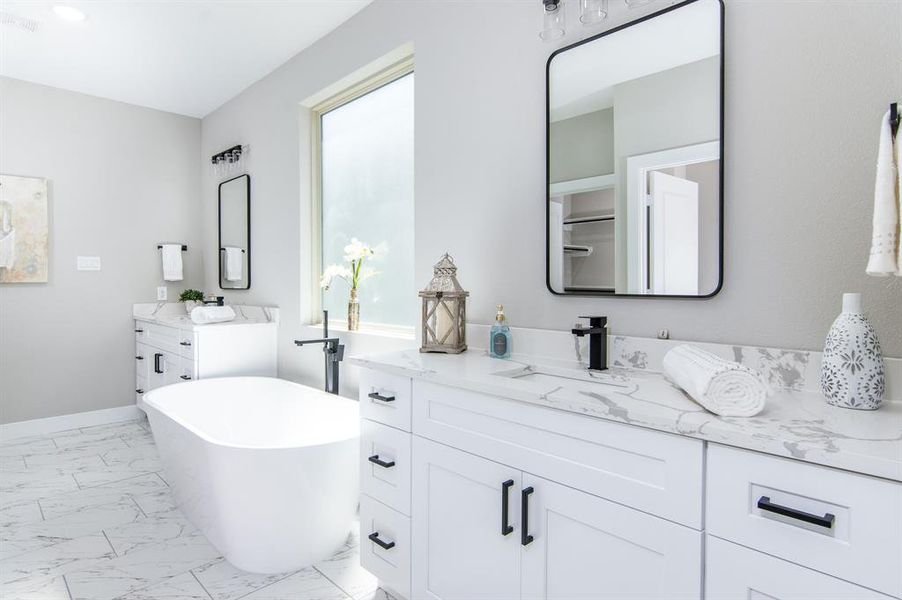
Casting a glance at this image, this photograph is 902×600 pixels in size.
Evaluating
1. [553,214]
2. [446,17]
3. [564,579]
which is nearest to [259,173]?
[446,17]

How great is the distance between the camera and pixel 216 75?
3.60 meters

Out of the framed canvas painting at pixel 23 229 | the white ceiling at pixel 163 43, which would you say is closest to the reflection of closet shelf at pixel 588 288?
the white ceiling at pixel 163 43

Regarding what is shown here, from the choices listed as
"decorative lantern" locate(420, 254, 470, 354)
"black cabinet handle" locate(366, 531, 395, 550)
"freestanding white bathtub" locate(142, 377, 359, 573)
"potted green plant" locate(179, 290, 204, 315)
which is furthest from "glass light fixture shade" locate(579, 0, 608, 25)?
"potted green plant" locate(179, 290, 204, 315)

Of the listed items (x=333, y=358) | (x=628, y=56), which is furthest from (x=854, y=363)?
(x=333, y=358)

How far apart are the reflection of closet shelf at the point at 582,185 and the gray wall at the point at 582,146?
0.01 m

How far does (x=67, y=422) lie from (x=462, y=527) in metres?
3.93

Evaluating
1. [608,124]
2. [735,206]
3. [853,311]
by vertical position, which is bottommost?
[853,311]

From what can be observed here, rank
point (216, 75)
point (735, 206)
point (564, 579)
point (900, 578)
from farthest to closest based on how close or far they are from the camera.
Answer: point (216, 75) < point (735, 206) < point (564, 579) < point (900, 578)

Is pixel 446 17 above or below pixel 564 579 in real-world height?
above

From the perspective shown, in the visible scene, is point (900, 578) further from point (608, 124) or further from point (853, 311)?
point (608, 124)

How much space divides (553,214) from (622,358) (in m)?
0.58

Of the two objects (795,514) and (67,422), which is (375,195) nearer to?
(795,514)

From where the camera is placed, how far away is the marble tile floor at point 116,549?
1.91m

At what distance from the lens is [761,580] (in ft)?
2.97
